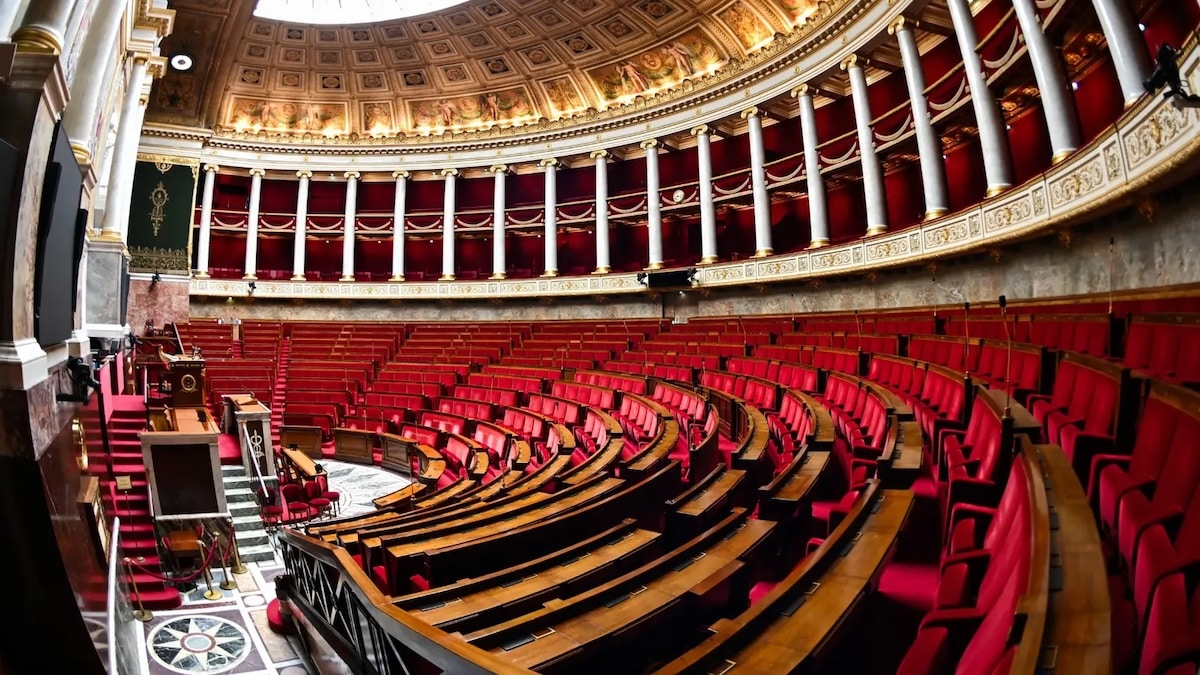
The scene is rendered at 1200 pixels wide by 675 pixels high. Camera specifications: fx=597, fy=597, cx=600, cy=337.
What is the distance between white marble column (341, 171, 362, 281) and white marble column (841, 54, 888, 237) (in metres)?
16.1

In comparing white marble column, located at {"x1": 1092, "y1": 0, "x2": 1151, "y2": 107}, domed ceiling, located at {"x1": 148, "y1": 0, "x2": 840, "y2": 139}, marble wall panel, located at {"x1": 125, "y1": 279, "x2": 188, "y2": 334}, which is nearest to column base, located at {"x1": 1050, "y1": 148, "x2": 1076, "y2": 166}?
white marble column, located at {"x1": 1092, "y1": 0, "x2": 1151, "y2": 107}

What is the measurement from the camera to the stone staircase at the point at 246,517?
21.0 ft

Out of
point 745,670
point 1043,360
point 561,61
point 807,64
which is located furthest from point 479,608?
point 561,61

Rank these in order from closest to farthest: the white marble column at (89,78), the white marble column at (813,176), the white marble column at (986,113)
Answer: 1. the white marble column at (89,78)
2. the white marble column at (986,113)
3. the white marble column at (813,176)

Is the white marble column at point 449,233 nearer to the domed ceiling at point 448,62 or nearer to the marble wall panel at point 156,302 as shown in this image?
the domed ceiling at point 448,62

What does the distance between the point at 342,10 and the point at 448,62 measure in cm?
373

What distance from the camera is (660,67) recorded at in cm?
1769

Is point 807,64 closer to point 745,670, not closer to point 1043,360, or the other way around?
point 1043,360

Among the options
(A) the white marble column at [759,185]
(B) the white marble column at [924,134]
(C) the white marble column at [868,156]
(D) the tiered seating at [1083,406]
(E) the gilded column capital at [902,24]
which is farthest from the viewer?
(A) the white marble column at [759,185]

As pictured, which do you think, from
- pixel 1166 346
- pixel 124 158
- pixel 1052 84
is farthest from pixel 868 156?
pixel 124 158

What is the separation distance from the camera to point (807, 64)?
13.7 metres

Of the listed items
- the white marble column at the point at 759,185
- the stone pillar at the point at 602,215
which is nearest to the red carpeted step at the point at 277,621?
the white marble column at the point at 759,185

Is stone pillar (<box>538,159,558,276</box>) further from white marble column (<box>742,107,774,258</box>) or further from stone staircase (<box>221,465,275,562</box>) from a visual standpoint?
stone staircase (<box>221,465,275,562</box>)

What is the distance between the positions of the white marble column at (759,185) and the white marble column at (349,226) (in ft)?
44.6
